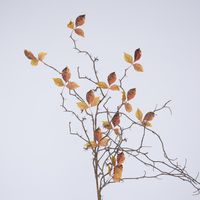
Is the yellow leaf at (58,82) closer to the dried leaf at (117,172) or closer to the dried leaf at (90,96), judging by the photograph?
the dried leaf at (90,96)

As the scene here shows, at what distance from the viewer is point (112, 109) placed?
0.86 metres

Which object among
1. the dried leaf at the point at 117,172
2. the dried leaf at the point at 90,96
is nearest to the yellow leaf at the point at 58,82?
the dried leaf at the point at 90,96

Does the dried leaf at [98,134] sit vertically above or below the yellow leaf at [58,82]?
below

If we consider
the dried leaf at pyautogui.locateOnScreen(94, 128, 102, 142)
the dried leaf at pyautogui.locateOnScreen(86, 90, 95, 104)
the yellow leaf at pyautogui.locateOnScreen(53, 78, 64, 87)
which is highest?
the yellow leaf at pyautogui.locateOnScreen(53, 78, 64, 87)

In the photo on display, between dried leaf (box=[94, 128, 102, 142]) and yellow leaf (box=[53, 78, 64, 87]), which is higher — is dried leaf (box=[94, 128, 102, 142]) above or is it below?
below

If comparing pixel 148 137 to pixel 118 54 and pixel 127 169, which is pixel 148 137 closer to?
pixel 127 169

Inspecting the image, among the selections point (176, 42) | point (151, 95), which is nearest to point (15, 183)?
point (151, 95)

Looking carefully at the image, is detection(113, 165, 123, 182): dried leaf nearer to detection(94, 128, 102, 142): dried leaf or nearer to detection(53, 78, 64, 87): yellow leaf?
detection(94, 128, 102, 142): dried leaf

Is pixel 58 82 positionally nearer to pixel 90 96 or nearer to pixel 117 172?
pixel 90 96

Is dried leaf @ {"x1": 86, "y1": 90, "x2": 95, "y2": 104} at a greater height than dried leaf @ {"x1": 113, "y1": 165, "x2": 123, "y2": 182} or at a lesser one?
greater

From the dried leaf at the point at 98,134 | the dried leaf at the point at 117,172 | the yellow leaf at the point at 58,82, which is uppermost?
the yellow leaf at the point at 58,82

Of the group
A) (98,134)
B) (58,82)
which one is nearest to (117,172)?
(98,134)

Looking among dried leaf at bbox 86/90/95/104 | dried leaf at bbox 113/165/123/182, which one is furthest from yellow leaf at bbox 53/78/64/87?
dried leaf at bbox 113/165/123/182

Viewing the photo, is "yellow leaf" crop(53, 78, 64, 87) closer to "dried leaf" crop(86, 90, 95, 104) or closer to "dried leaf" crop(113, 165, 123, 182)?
"dried leaf" crop(86, 90, 95, 104)
